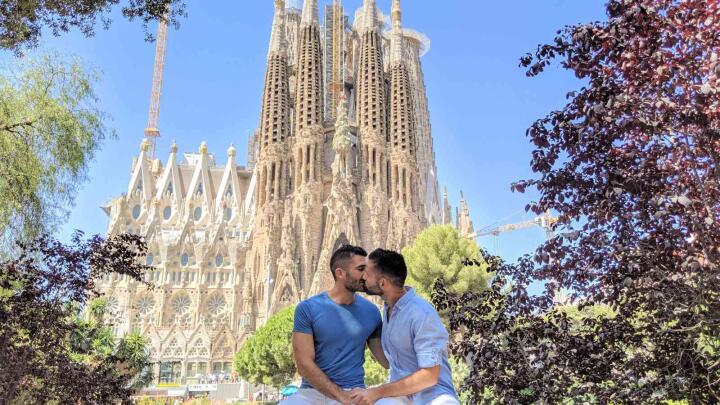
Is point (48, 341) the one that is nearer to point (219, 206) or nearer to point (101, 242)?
point (101, 242)

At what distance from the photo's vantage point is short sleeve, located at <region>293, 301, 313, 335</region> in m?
3.31

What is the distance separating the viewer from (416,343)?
3.04 metres

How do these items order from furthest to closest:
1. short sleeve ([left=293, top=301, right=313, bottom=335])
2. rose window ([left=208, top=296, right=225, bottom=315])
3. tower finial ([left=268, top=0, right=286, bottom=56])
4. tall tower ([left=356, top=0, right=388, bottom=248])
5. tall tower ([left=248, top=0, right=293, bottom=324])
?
rose window ([left=208, top=296, right=225, bottom=315]) < tower finial ([left=268, top=0, right=286, bottom=56]) < tall tower ([left=356, top=0, right=388, bottom=248]) < tall tower ([left=248, top=0, right=293, bottom=324]) < short sleeve ([left=293, top=301, right=313, bottom=335])

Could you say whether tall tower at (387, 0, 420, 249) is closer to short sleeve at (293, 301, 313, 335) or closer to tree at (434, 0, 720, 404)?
tree at (434, 0, 720, 404)

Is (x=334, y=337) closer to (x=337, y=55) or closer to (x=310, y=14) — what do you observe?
(x=310, y=14)

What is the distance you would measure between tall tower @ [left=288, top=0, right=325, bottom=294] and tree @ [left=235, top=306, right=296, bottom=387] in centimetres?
1158

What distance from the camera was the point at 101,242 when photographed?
741 cm

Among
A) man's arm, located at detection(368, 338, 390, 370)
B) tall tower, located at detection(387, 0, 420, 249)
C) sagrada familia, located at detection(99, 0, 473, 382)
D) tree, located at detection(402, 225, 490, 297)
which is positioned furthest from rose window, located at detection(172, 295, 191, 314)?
man's arm, located at detection(368, 338, 390, 370)

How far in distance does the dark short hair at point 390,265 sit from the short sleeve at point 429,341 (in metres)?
0.28

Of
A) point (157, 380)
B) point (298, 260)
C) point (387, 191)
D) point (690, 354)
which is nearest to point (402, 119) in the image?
point (387, 191)

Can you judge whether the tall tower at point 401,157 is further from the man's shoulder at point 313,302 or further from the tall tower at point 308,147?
the man's shoulder at point 313,302

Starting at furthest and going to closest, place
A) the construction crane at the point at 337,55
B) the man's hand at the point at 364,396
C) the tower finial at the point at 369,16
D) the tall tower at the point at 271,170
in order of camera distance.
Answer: the construction crane at the point at 337,55 → the tower finial at the point at 369,16 → the tall tower at the point at 271,170 → the man's hand at the point at 364,396

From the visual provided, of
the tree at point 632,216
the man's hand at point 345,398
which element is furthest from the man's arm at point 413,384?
the tree at point 632,216

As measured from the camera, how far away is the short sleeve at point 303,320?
331cm
